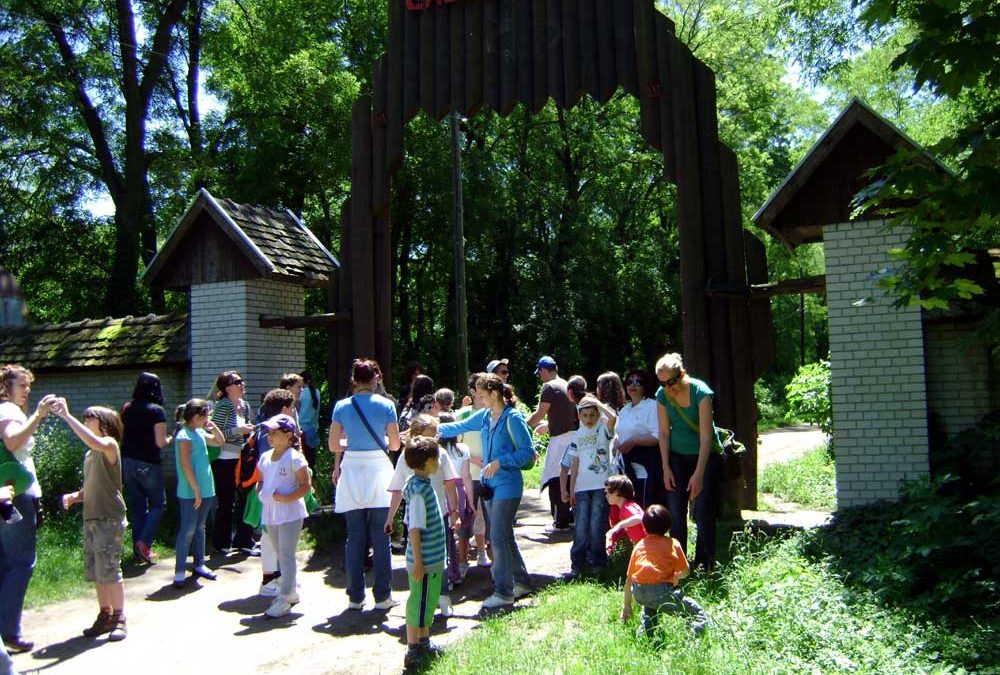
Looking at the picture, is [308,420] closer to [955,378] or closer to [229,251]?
[229,251]

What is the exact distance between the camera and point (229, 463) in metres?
8.55

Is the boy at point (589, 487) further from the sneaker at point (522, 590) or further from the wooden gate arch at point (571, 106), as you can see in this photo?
the wooden gate arch at point (571, 106)

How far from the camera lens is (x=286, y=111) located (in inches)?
847

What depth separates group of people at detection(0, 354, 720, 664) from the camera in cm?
575

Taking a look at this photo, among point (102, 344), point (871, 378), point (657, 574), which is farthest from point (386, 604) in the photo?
point (102, 344)

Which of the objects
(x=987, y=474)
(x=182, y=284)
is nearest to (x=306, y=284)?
(x=182, y=284)

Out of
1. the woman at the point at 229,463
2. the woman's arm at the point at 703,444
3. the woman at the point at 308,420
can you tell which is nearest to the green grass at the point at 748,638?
the woman's arm at the point at 703,444

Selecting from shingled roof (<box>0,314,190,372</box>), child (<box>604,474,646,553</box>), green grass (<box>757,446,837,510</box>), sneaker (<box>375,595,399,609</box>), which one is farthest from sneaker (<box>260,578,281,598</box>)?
green grass (<box>757,446,837,510</box>)

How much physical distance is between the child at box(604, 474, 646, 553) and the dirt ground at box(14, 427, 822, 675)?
1.07 metres

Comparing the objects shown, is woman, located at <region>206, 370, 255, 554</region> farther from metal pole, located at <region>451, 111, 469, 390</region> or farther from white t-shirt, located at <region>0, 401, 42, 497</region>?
metal pole, located at <region>451, 111, 469, 390</region>

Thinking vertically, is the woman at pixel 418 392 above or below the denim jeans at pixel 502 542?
above

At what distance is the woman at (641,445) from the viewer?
24.5 ft

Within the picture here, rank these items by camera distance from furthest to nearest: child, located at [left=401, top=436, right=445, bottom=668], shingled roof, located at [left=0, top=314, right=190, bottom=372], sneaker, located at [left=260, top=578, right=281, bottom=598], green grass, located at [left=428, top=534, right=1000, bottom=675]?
shingled roof, located at [left=0, top=314, right=190, bottom=372]
sneaker, located at [left=260, top=578, right=281, bottom=598]
child, located at [left=401, top=436, right=445, bottom=668]
green grass, located at [left=428, top=534, right=1000, bottom=675]

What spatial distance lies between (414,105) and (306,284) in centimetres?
258
